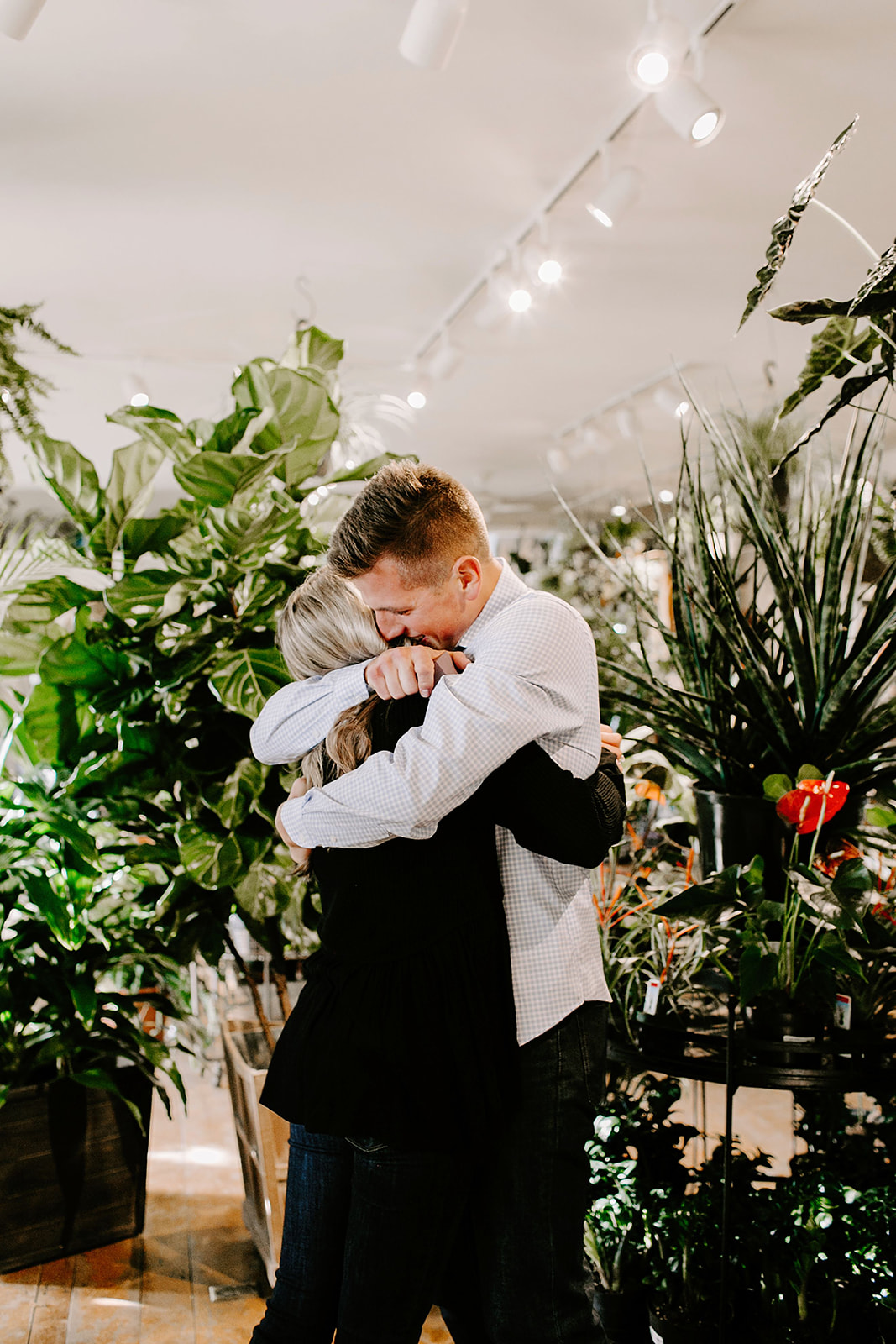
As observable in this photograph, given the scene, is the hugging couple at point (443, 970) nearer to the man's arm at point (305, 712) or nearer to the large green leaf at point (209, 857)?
the man's arm at point (305, 712)

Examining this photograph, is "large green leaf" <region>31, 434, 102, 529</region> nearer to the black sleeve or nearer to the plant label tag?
the black sleeve

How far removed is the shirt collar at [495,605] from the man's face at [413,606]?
0.04 ft

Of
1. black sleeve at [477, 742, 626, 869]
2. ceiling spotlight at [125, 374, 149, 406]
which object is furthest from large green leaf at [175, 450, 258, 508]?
ceiling spotlight at [125, 374, 149, 406]

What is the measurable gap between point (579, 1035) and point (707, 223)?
3.65m

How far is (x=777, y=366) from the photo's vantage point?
19.4ft

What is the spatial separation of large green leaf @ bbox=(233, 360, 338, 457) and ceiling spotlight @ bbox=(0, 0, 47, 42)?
102cm

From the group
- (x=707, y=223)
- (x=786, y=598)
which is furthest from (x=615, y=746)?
(x=707, y=223)

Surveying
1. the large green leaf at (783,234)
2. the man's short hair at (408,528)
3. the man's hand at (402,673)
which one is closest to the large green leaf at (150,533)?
the man's short hair at (408,528)

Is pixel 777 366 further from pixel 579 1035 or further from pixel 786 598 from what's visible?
pixel 579 1035

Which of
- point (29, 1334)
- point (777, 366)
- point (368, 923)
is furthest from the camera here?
point (777, 366)

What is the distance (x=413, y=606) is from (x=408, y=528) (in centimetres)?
10

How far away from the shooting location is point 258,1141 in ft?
7.11

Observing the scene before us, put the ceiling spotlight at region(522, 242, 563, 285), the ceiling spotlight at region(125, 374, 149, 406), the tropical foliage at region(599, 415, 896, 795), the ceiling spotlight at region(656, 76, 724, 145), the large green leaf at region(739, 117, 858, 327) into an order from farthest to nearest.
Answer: the ceiling spotlight at region(125, 374, 149, 406), the ceiling spotlight at region(522, 242, 563, 285), the ceiling spotlight at region(656, 76, 724, 145), the tropical foliage at region(599, 415, 896, 795), the large green leaf at region(739, 117, 858, 327)

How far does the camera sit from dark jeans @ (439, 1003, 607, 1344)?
1.17 metres
